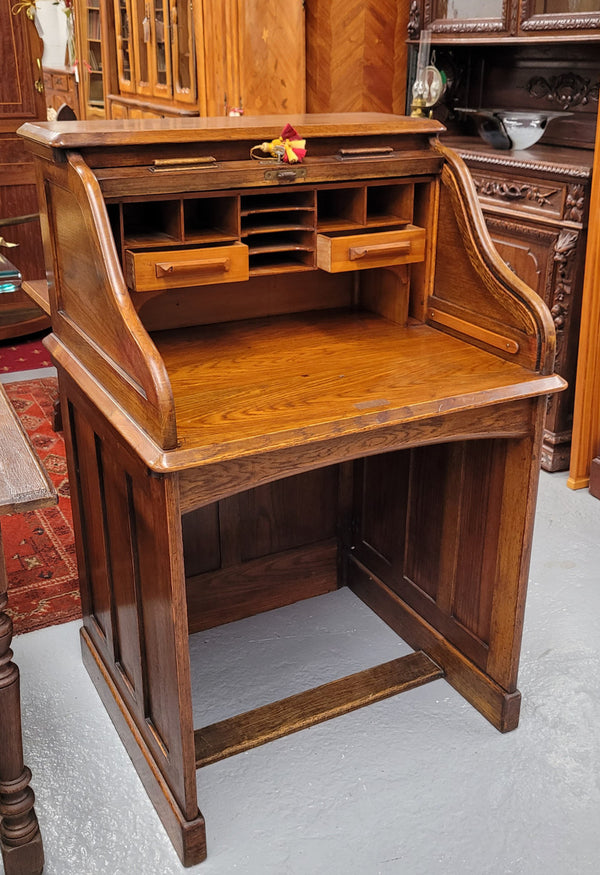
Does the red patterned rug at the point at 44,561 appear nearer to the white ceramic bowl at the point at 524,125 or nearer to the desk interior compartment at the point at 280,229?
the desk interior compartment at the point at 280,229

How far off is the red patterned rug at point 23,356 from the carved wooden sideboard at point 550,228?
2634 millimetres

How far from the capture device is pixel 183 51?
189 inches

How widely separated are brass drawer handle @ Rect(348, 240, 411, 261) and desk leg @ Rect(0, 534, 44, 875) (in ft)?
3.86

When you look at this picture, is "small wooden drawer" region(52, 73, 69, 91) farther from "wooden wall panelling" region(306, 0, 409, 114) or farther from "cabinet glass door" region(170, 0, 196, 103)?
"wooden wall panelling" region(306, 0, 409, 114)

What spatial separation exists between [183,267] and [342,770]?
4.17ft

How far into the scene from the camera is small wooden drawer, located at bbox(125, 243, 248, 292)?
1.90 m

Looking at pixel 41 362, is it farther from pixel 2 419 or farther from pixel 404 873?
pixel 404 873

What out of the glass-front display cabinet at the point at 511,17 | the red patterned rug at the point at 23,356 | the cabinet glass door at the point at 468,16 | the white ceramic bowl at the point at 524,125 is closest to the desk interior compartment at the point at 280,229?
the glass-front display cabinet at the point at 511,17

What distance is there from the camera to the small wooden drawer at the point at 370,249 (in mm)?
2070

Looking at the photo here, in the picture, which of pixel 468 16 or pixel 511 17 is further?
pixel 468 16

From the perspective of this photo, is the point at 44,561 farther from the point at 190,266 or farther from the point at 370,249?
the point at 370,249

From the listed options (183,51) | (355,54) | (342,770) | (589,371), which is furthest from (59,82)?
(342,770)

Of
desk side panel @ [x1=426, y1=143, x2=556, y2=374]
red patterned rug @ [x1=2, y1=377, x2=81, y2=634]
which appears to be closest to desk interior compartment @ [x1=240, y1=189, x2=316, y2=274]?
desk side panel @ [x1=426, y1=143, x2=556, y2=374]

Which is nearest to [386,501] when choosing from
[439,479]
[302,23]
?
[439,479]
